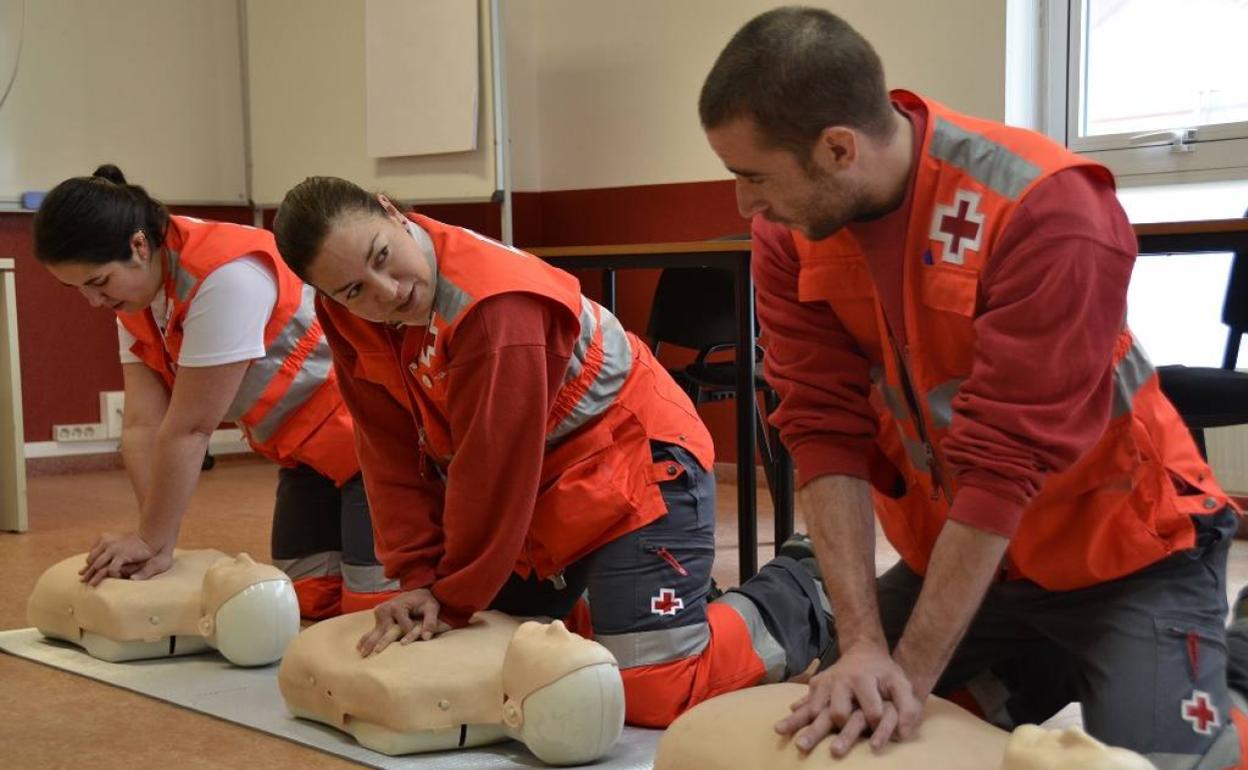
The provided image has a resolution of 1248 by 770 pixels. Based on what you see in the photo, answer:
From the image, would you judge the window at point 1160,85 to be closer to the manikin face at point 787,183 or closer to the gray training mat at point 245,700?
the gray training mat at point 245,700

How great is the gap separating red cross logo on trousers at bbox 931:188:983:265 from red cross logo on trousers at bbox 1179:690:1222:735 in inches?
19.5

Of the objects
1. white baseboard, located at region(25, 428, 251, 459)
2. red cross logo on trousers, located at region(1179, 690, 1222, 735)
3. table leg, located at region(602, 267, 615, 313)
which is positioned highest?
table leg, located at region(602, 267, 615, 313)

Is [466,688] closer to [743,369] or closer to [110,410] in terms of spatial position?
[743,369]

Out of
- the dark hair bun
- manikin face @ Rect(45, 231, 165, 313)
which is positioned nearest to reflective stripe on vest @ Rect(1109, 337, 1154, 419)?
manikin face @ Rect(45, 231, 165, 313)

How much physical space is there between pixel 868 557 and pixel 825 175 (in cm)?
40

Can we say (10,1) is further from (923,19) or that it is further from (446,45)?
(923,19)

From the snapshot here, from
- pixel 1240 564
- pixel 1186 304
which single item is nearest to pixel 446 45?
pixel 1186 304

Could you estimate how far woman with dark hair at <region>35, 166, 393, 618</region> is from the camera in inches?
89.0

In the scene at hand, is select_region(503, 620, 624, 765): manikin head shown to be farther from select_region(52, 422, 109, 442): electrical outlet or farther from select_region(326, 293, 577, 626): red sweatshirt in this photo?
select_region(52, 422, 109, 442): electrical outlet

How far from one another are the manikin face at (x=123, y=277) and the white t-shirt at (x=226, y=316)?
1.9 inches

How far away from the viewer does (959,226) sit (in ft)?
4.33

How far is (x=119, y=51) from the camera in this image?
4844 mm

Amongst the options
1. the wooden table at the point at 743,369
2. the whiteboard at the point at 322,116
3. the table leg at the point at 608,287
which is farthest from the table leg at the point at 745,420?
the whiteboard at the point at 322,116

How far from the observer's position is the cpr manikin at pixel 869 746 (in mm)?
1177
